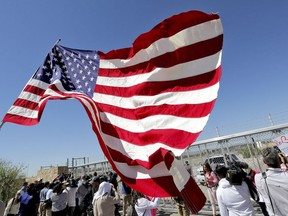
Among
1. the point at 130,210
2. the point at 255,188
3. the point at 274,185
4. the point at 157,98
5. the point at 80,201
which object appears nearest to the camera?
the point at 274,185

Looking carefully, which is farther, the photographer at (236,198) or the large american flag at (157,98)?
the photographer at (236,198)

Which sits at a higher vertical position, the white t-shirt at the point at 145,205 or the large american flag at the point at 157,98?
the large american flag at the point at 157,98

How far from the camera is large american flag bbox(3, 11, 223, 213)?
2637 millimetres

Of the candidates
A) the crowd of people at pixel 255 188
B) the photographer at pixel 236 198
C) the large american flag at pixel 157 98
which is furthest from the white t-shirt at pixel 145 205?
the large american flag at pixel 157 98

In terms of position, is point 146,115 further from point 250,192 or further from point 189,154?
point 189,154

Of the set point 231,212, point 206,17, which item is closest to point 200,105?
point 206,17

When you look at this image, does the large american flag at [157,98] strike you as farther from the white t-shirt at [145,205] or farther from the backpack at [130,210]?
the backpack at [130,210]

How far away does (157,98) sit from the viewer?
316 centimetres

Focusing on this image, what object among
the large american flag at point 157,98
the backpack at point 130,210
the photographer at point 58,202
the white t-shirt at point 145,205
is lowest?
the backpack at point 130,210

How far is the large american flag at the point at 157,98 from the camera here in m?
2.64

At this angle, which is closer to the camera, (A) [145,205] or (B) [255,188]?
(B) [255,188]

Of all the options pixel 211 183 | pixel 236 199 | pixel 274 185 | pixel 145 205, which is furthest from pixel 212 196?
pixel 274 185

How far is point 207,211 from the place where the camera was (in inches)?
291

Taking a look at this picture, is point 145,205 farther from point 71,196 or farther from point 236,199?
point 71,196
